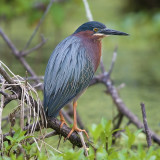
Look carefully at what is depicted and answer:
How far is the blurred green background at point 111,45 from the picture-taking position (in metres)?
4.00

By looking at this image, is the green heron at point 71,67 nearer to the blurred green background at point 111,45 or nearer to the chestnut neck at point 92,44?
the chestnut neck at point 92,44

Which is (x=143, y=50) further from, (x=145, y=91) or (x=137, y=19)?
(x=145, y=91)

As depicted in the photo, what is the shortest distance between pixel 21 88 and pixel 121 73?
327 cm

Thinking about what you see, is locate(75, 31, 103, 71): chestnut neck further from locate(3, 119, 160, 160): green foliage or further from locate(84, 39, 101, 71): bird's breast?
locate(3, 119, 160, 160): green foliage

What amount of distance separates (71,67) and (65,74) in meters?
0.04

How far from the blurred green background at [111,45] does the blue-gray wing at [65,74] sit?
1.27m

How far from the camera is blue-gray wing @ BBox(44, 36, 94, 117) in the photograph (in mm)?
1804

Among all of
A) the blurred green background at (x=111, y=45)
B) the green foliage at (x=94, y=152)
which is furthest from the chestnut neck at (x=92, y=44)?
the blurred green background at (x=111, y=45)

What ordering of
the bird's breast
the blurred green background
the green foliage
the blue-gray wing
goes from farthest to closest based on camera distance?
the blurred green background → the bird's breast → the blue-gray wing → the green foliage

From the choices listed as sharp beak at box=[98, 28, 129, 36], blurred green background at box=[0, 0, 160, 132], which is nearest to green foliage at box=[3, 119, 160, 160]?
sharp beak at box=[98, 28, 129, 36]

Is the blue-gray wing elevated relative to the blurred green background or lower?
elevated

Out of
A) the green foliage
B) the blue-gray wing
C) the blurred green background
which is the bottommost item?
the blurred green background

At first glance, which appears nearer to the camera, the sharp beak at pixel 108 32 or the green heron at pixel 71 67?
the green heron at pixel 71 67

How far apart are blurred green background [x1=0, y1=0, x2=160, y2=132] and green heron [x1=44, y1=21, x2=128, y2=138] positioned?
47.9 inches
